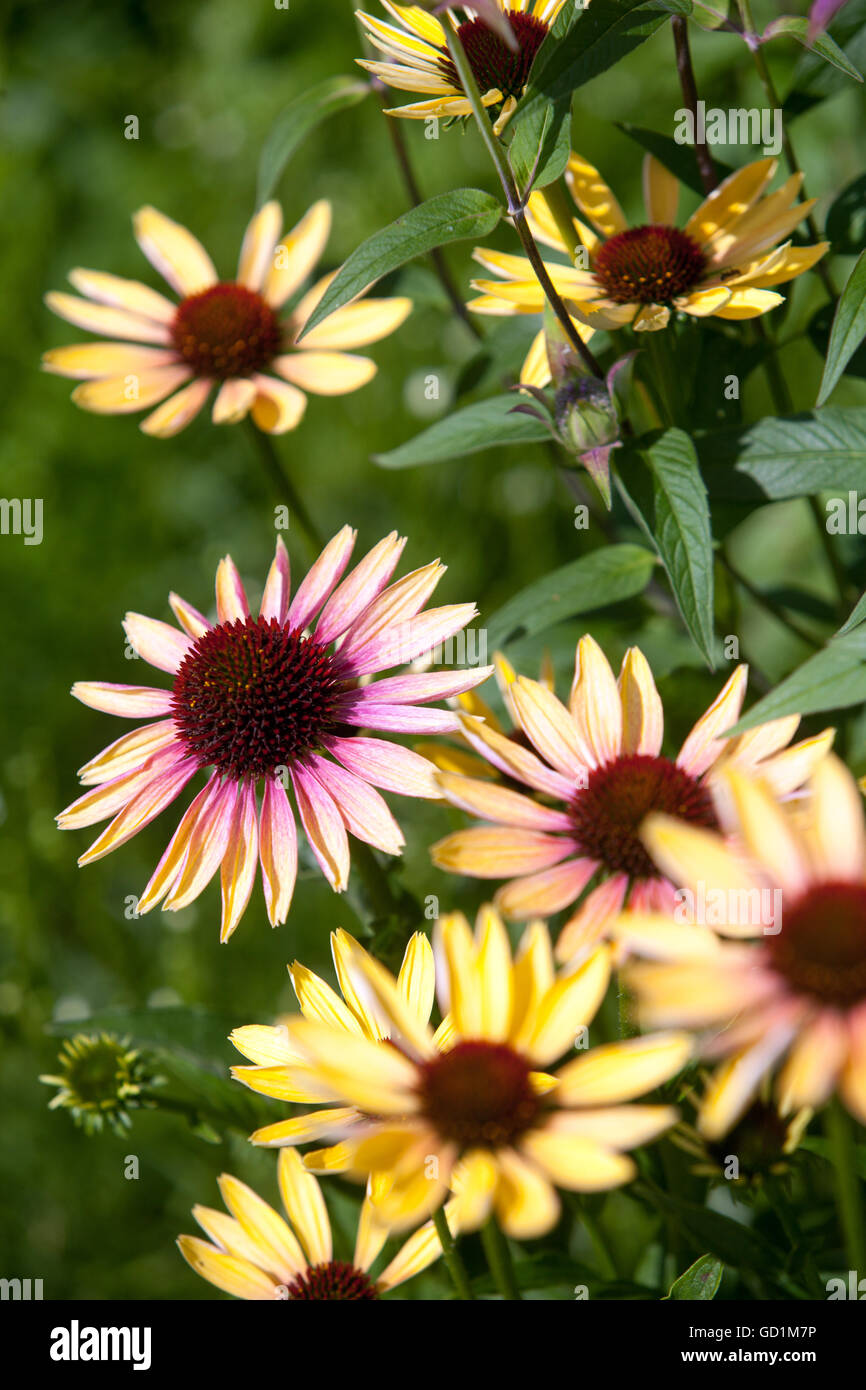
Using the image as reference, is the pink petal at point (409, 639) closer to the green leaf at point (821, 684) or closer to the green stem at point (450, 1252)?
the green leaf at point (821, 684)

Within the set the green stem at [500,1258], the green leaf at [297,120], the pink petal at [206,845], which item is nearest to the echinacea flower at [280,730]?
the pink petal at [206,845]

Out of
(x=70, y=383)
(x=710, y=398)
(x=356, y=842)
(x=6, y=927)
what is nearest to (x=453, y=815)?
(x=356, y=842)

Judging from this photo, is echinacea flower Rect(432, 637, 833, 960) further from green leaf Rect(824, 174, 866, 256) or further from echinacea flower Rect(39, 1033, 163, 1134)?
green leaf Rect(824, 174, 866, 256)

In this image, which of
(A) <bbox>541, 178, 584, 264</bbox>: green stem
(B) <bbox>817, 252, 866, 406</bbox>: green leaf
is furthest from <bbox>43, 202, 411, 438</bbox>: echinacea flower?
(B) <bbox>817, 252, 866, 406</bbox>: green leaf

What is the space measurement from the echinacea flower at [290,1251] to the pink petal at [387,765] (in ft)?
0.81

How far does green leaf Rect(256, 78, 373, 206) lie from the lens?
1149 mm

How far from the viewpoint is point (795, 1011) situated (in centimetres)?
56

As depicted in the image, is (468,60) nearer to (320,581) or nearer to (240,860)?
(320,581)

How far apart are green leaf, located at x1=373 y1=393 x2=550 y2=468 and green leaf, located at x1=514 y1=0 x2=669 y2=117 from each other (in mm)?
248

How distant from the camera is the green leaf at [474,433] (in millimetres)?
1003

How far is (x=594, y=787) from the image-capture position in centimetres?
79

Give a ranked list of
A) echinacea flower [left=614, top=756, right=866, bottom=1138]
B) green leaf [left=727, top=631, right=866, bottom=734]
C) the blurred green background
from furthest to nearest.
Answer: the blurred green background → green leaf [left=727, top=631, right=866, bottom=734] → echinacea flower [left=614, top=756, right=866, bottom=1138]

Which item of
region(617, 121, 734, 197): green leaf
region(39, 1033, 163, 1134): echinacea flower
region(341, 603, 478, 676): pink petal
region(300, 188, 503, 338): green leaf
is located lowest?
region(39, 1033, 163, 1134): echinacea flower

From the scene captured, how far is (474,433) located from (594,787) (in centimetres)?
37
